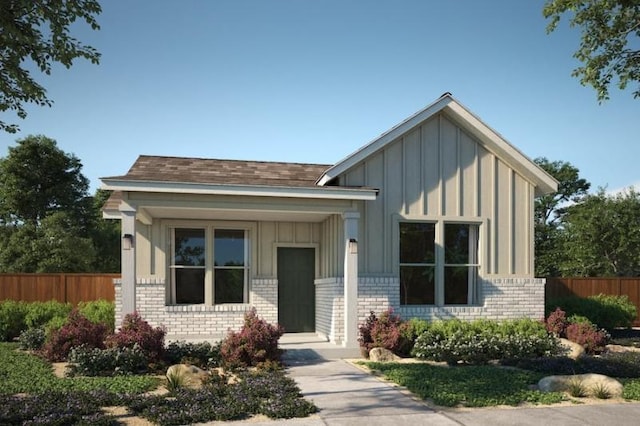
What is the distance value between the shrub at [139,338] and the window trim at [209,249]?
3285 mm

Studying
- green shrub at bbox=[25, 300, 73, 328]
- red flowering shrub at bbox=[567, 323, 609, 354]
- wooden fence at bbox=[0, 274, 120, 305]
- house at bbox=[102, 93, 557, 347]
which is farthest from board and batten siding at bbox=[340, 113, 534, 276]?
wooden fence at bbox=[0, 274, 120, 305]

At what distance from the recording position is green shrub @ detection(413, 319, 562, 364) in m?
12.2

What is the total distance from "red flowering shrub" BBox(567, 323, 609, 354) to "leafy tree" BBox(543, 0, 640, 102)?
5.42 m

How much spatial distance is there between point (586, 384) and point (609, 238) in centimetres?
2765

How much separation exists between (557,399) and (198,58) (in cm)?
1019

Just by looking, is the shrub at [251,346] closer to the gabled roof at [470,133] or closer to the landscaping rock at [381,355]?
the landscaping rock at [381,355]

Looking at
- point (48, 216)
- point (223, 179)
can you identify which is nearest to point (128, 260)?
point (223, 179)

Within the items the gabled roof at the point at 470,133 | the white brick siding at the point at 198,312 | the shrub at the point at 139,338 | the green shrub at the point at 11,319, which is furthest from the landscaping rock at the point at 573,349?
the green shrub at the point at 11,319

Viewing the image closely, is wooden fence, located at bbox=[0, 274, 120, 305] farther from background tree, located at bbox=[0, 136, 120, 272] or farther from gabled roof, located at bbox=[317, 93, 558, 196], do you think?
background tree, located at bbox=[0, 136, 120, 272]

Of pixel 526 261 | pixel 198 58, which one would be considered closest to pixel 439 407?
pixel 526 261

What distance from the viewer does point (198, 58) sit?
44.6ft

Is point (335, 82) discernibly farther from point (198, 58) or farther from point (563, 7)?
point (563, 7)

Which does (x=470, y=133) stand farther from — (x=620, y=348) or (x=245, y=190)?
(x=620, y=348)

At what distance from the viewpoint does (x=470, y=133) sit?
573 inches
